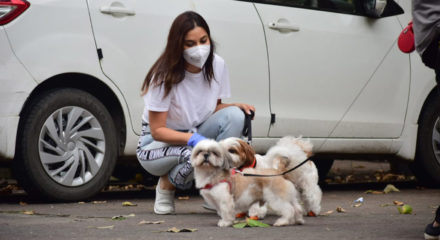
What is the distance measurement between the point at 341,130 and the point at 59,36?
257cm

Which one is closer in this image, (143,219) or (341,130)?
(143,219)

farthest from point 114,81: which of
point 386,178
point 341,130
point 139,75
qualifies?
point 386,178

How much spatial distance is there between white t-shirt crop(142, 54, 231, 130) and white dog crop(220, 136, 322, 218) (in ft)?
1.60

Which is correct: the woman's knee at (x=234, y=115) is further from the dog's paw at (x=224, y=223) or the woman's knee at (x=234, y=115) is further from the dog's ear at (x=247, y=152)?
the dog's paw at (x=224, y=223)

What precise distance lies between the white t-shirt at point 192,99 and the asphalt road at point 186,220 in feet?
2.07

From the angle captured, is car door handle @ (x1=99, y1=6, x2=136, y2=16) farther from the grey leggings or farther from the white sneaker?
the white sneaker

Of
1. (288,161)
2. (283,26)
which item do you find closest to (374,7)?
(283,26)

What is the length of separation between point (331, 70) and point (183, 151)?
6.98 ft

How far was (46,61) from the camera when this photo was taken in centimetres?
609

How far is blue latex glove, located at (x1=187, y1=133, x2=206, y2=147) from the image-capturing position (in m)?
5.29

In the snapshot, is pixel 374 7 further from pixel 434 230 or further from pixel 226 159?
pixel 434 230

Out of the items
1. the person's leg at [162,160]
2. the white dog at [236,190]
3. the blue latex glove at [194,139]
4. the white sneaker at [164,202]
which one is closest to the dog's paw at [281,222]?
the white dog at [236,190]

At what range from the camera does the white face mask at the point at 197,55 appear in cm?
549

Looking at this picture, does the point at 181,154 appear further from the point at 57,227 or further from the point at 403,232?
the point at 403,232
